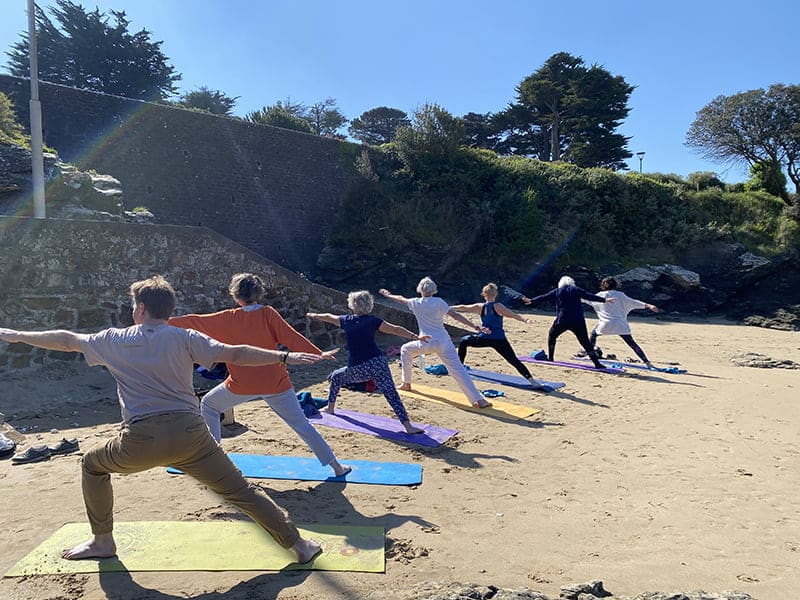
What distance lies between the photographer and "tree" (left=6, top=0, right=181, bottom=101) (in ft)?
103

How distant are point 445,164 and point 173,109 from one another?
39.4ft

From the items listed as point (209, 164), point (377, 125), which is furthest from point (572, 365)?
point (377, 125)

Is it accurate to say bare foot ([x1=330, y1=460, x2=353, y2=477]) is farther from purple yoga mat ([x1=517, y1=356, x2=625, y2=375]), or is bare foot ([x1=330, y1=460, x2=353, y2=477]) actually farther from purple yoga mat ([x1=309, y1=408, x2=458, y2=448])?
purple yoga mat ([x1=517, y1=356, x2=625, y2=375])

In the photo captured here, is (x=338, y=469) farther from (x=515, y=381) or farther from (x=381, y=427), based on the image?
(x=515, y=381)

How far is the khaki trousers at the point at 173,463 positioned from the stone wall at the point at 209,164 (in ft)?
50.5

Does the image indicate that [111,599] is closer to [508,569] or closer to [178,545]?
[178,545]

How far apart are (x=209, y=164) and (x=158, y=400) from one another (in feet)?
59.7

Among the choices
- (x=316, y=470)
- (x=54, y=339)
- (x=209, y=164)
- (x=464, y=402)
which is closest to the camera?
(x=54, y=339)

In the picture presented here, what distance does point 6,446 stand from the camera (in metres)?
5.04

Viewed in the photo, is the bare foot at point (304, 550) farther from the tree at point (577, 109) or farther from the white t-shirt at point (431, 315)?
the tree at point (577, 109)

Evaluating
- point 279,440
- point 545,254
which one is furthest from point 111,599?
point 545,254

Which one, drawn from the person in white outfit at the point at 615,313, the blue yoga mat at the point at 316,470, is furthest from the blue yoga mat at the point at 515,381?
the blue yoga mat at the point at 316,470

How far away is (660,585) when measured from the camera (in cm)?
312

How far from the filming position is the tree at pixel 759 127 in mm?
29125
